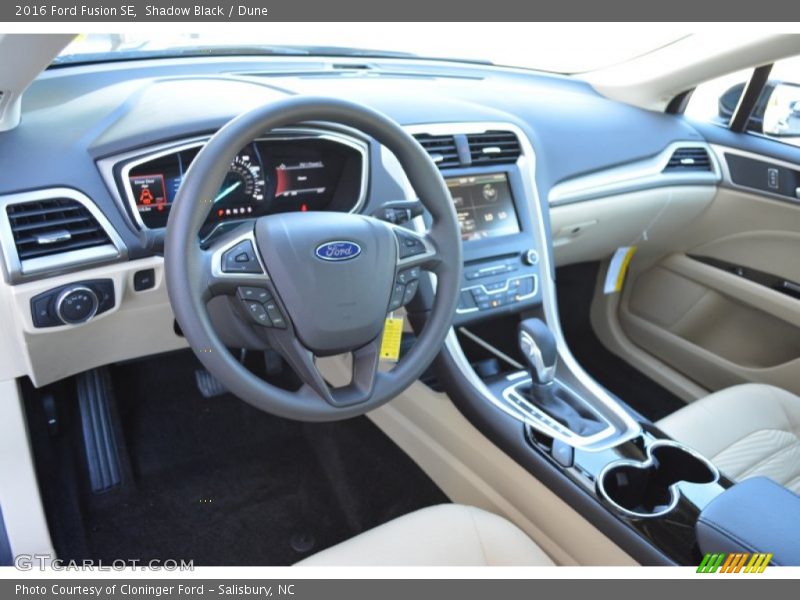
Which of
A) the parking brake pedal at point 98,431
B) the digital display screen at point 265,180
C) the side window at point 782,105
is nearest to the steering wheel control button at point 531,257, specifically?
the digital display screen at point 265,180

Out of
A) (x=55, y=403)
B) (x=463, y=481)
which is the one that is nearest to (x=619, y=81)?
(x=463, y=481)

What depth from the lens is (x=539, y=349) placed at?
150 cm

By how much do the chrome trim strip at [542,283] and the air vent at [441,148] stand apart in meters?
0.01

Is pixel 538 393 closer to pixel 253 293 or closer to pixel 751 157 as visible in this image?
pixel 253 293

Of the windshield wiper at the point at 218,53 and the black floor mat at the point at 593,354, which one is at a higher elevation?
the windshield wiper at the point at 218,53

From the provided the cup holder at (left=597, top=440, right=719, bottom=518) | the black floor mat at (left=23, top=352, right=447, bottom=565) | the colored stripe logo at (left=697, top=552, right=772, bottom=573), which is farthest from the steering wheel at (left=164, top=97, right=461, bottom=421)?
the black floor mat at (left=23, top=352, right=447, bottom=565)

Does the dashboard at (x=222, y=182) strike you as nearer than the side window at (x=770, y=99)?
Yes

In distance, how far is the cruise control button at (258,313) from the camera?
43.1 inches

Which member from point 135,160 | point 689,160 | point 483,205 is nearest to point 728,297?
point 689,160

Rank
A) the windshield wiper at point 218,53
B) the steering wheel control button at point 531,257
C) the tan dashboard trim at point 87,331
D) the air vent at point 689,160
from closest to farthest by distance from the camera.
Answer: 1. the tan dashboard trim at point 87,331
2. the windshield wiper at point 218,53
3. the steering wheel control button at point 531,257
4. the air vent at point 689,160

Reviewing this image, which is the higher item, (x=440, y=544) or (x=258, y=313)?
(x=258, y=313)

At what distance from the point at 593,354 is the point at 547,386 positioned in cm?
118

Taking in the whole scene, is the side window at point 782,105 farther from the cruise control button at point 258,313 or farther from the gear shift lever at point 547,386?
the cruise control button at point 258,313

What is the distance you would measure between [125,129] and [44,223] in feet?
0.81
